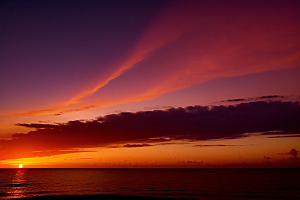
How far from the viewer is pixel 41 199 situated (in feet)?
140

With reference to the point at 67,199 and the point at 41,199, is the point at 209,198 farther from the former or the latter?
the point at 41,199

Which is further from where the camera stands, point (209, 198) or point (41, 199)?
point (209, 198)

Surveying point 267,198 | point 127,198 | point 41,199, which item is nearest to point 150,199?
point 127,198

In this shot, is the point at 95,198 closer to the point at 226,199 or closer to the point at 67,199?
the point at 67,199

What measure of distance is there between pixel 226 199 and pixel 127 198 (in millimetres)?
21040

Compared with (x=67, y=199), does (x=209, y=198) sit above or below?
below

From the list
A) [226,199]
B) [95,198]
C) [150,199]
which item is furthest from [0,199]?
[226,199]

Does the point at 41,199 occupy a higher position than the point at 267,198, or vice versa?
the point at 41,199

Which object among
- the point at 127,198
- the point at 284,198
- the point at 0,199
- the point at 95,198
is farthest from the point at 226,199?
the point at 0,199

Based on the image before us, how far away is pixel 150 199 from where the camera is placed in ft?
137

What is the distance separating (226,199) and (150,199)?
17294 millimetres

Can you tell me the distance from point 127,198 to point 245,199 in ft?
80.7

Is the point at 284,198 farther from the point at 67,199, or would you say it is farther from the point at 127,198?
the point at 67,199

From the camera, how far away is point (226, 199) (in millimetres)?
48125
